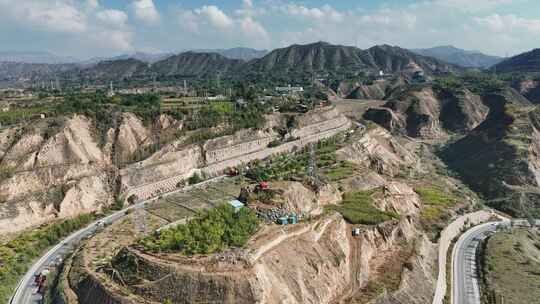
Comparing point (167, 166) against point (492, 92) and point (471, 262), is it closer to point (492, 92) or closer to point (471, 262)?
point (471, 262)

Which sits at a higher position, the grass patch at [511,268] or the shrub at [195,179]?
the shrub at [195,179]

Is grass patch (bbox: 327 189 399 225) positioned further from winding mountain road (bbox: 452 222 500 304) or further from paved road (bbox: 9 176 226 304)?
paved road (bbox: 9 176 226 304)

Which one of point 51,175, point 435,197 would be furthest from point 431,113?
point 51,175

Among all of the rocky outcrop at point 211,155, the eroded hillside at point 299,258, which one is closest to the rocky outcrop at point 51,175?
the rocky outcrop at point 211,155

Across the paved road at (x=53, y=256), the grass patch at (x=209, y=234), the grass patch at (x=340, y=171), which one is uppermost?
the grass patch at (x=209, y=234)

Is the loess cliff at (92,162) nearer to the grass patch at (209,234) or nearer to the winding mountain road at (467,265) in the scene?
the grass patch at (209,234)

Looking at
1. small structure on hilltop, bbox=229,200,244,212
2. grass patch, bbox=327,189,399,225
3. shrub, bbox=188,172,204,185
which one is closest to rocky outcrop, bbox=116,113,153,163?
shrub, bbox=188,172,204,185

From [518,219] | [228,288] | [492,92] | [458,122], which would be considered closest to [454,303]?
[228,288]
